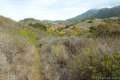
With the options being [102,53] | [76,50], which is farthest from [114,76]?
[76,50]

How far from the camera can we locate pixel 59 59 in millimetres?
10523

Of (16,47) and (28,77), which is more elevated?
(16,47)

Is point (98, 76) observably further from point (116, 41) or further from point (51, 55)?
point (51, 55)

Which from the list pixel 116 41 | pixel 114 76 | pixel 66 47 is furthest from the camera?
pixel 66 47

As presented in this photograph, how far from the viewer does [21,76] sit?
860cm

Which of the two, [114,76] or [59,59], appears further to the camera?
[59,59]

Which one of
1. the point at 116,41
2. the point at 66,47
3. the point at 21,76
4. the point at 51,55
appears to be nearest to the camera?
the point at 21,76

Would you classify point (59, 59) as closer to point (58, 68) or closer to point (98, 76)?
point (58, 68)

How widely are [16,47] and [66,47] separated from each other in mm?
2424

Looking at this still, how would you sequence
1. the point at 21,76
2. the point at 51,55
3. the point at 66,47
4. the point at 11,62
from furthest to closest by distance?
the point at 66,47
the point at 51,55
the point at 11,62
the point at 21,76

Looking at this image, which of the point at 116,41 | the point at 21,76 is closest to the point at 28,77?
the point at 21,76

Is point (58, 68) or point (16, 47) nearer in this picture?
point (58, 68)

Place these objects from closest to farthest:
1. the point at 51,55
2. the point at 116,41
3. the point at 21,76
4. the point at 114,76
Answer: the point at 114,76
the point at 21,76
the point at 116,41
the point at 51,55

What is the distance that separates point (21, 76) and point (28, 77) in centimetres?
36
